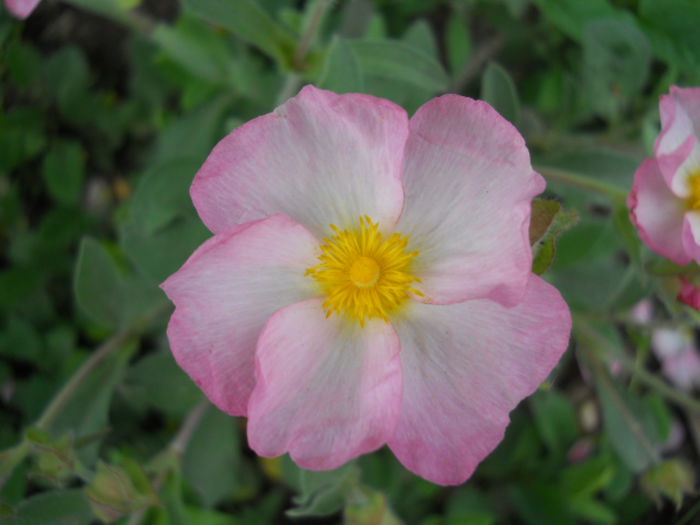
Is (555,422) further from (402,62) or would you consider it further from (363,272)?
(363,272)

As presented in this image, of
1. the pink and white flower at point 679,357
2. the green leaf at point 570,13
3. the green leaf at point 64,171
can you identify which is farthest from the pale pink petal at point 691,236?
the green leaf at point 64,171

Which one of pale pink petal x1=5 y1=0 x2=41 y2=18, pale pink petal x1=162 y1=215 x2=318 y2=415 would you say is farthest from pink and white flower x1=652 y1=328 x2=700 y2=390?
pale pink petal x1=5 y1=0 x2=41 y2=18

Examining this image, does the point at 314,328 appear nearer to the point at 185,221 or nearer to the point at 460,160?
the point at 460,160

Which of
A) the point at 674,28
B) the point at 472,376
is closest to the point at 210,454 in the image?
the point at 472,376

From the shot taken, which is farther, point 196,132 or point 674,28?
point 196,132

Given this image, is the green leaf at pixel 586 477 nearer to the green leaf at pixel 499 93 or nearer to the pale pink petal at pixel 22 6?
the green leaf at pixel 499 93

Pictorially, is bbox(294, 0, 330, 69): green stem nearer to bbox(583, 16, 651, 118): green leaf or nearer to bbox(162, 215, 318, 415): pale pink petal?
bbox(162, 215, 318, 415): pale pink petal
